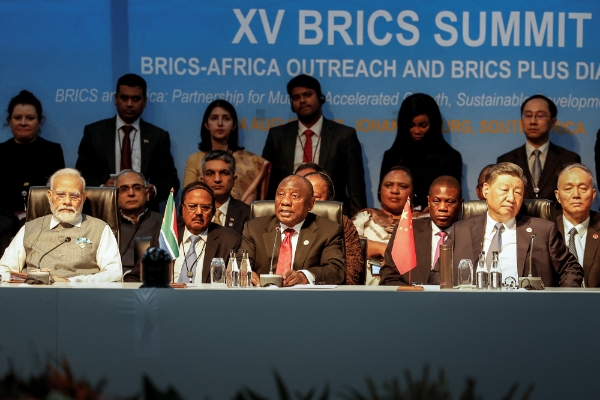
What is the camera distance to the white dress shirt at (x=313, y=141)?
7113 mm

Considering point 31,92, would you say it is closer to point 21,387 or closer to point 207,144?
point 207,144

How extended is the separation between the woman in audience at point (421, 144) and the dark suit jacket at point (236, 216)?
4.21 feet

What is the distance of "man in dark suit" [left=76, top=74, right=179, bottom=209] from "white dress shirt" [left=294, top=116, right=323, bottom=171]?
3.00ft

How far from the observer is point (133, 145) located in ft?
23.4

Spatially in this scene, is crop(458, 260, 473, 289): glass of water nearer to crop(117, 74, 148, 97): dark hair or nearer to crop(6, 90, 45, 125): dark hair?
crop(117, 74, 148, 97): dark hair

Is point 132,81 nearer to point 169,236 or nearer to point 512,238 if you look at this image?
Result: point 169,236

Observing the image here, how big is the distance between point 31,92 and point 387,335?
453 centimetres

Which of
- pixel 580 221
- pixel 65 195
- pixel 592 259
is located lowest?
pixel 592 259

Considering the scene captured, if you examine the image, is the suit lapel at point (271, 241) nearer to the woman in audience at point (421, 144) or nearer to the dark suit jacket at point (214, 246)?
the dark suit jacket at point (214, 246)

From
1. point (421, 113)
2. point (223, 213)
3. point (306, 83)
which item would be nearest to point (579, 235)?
point (421, 113)

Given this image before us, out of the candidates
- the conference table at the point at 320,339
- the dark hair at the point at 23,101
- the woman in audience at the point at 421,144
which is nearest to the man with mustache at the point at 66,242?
the conference table at the point at 320,339

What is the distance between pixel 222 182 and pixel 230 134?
0.74 m

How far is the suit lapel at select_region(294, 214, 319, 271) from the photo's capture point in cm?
484

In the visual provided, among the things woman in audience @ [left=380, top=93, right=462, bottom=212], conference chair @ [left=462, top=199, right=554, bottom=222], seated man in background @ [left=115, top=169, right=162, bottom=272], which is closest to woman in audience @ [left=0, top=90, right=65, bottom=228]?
seated man in background @ [left=115, top=169, right=162, bottom=272]
